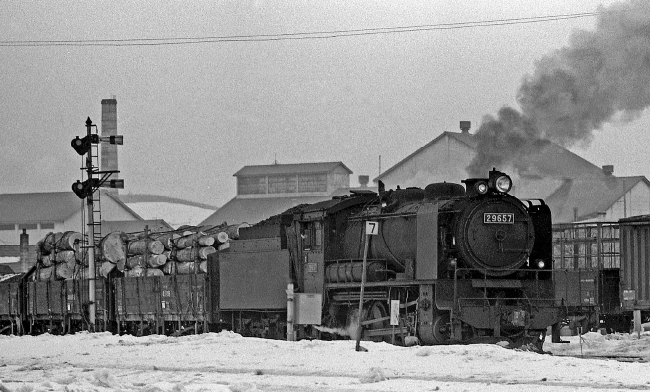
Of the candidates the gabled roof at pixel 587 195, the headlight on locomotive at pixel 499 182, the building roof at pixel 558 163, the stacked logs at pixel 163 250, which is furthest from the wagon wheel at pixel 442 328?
the gabled roof at pixel 587 195

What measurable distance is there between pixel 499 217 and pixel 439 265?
1494 mm

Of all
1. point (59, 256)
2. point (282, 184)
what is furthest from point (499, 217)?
point (282, 184)

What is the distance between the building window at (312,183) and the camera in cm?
9044

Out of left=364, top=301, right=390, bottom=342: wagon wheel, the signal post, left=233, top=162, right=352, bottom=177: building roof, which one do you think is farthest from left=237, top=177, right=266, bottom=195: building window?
left=364, top=301, right=390, bottom=342: wagon wheel

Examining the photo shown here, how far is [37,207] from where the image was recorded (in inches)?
3359

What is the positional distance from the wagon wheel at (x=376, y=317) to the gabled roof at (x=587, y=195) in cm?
4697

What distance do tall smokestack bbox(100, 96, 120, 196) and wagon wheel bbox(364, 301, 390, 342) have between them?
57.4 m

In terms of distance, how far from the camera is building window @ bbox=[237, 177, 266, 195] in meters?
93.5

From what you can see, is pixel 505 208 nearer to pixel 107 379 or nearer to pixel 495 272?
pixel 495 272

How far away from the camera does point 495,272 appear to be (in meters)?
20.5

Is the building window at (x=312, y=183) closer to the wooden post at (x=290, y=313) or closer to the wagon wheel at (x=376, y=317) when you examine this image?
the wooden post at (x=290, y=313)

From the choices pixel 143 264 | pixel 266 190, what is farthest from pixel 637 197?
pixel 143 264

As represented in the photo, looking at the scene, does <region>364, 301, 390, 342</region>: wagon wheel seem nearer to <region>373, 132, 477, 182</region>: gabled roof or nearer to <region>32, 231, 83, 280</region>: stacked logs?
<region>32, 231, 83, 280</region>: stacked logs

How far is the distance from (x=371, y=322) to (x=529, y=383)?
25.0 feet
